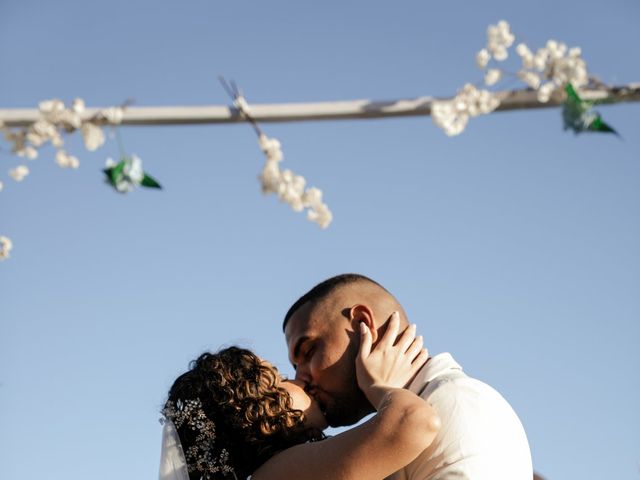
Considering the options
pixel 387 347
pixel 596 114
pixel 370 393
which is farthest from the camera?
pixel 387 347

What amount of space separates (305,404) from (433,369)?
0.83m

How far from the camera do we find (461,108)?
13.3ft

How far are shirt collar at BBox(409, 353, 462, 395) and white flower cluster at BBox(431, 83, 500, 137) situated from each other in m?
1.86

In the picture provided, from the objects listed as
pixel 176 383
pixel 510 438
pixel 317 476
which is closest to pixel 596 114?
pixel 510 438

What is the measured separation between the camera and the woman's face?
222 inches

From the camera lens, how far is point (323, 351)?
18.9ft

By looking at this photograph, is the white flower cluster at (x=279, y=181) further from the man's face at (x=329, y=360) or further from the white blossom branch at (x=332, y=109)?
the man's face at (x=329, y=360)

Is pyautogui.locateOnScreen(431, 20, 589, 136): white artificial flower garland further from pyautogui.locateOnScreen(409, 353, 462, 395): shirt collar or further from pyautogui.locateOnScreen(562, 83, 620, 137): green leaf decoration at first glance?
pyautogui.locateOnScreen(409, 353, 462, 395): shirt collar

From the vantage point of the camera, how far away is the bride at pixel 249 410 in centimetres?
546

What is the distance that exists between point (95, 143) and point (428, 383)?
242 cm

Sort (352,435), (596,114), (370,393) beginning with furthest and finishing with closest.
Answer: (370,393) → (352,435) → (596,114)

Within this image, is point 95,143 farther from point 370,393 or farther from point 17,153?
point 370,393

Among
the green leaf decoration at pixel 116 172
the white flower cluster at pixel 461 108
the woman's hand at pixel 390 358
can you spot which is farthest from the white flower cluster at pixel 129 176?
the woman's hand at pixel 390 358

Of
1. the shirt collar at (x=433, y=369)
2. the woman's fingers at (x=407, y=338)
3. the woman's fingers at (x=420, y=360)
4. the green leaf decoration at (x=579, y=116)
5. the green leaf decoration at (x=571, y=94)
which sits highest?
the green leaf decoration at (x=571, y=94)
